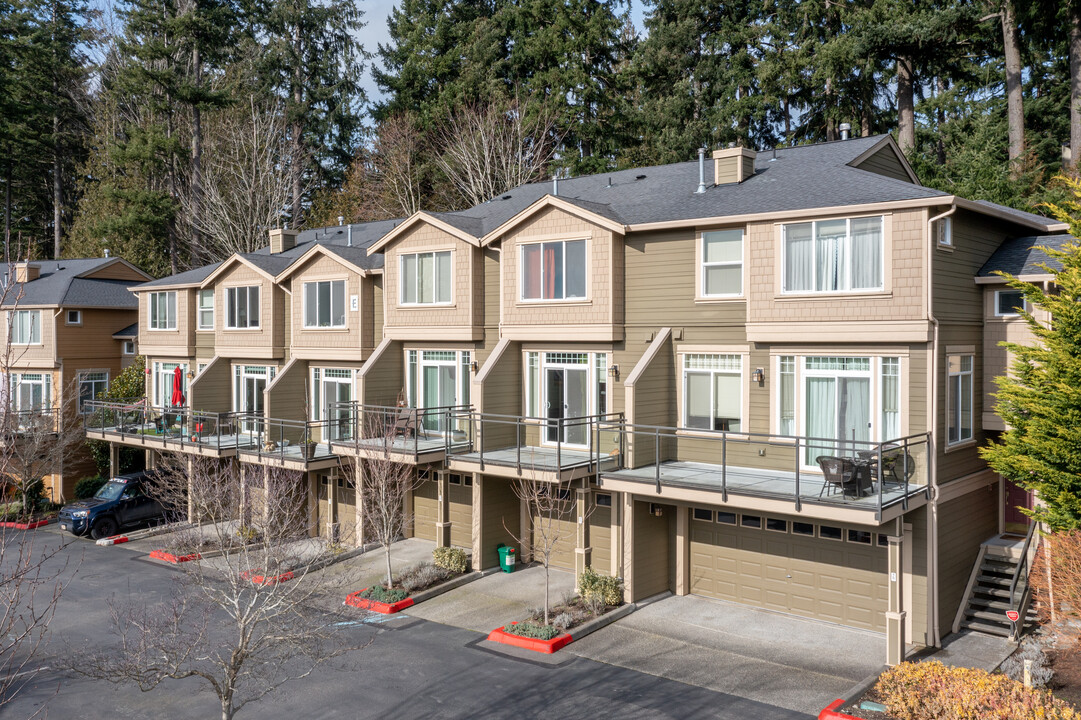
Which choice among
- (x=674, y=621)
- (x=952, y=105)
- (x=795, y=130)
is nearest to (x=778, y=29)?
(x=795, y=130)

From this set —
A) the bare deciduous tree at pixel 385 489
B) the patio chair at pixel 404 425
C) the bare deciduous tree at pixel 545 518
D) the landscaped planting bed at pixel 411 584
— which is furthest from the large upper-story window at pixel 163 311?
the bare deciduous tree at pixel 545 518

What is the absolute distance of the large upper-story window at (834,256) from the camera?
16.6 m

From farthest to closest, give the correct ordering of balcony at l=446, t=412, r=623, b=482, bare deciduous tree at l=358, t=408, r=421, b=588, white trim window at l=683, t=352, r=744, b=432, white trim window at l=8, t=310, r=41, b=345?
1. white trim window at l=8, t=310, r=41, b=345
2. bare deciduous tree at l=358, t=408, r=421, b=588
3. balcony at l=446, t=412, r=623, b=482
4. white trim window at l=683, t=352, r=744, b=432

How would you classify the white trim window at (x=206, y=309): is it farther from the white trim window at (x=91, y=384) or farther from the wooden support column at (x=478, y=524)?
the wooden support column at (x=478, y=524)

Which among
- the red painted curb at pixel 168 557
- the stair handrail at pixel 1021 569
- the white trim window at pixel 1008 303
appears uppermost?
the white trim window at pixel 1008 303

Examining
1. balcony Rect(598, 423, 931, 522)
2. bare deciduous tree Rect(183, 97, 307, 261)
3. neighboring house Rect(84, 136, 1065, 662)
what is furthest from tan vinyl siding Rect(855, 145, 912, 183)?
bare deciduous tree Rect(183, 97, 307, 261)

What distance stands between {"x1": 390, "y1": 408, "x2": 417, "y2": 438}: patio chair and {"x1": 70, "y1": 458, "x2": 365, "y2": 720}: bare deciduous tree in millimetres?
3394

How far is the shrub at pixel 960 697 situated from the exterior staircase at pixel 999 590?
3548mm

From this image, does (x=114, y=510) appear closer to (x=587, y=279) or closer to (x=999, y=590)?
(x=587, y=279)

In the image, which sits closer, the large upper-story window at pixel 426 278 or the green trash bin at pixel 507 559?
the green trash bin at pixel 507 559

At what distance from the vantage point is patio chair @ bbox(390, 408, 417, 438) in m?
22.5

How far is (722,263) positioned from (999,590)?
9299mm

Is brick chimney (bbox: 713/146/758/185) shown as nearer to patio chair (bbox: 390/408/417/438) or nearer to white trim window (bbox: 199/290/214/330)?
patio chair (bbox: 390/408/417/438)

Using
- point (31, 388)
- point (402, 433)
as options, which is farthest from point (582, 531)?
point (31, 388)
